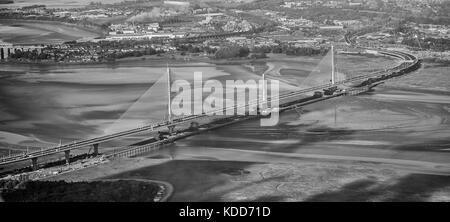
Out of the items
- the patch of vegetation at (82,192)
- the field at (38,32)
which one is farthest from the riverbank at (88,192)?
the field at (38,32)

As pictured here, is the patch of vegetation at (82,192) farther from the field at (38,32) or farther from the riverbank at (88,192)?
the field at (38,32)

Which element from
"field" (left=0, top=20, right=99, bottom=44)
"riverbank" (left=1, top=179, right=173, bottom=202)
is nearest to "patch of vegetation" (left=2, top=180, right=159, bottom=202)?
"riverbank" (left=1, top=179, right=173, bottom=202)

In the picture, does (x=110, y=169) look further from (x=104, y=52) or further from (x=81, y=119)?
(x=104, y=52)

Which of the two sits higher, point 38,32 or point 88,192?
point 38,32

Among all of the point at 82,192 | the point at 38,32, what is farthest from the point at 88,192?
the point at 38,32

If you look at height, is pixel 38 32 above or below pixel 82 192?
above

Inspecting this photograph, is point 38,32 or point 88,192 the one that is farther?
point 38,32

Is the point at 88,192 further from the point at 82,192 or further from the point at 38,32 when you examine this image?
the point at 38,32

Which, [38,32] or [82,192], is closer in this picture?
[82,192]
